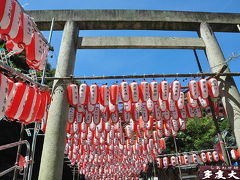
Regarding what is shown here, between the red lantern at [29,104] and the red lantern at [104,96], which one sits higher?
the red lantern at [104,96]

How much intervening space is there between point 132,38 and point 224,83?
5262 mm

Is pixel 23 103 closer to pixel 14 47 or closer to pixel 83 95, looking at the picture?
pixel 14 47

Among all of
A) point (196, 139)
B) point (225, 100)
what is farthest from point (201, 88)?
point (196, 139)

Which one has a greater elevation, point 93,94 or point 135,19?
point 135,19

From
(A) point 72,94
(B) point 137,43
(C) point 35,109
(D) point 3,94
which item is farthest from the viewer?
(B) point 137,43

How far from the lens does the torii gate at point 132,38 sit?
7784 millimetres

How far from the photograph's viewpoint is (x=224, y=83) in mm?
8656

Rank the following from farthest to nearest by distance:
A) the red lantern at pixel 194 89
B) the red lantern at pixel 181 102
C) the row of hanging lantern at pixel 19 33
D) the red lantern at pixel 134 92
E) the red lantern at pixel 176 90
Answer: the red lantern at pixel 181 102 < the red lantern at pixel 194 89 < the red lantern at pixel 176 90 < the red lantern at pixel 134 92 < the row of hanging lantern at pixel 19 33

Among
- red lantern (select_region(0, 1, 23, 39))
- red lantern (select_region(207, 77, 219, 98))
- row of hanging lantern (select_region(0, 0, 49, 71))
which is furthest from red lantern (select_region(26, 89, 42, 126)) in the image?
red lantern (select_region(207, 77, 219, 98))

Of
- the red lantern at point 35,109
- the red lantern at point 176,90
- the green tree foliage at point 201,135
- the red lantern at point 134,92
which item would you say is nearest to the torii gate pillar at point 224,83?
the red lantern at point 176,90

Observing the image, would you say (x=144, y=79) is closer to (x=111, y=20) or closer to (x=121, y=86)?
(x=121, y=86)

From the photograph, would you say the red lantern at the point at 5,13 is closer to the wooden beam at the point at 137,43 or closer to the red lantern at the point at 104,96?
the red lantern at the point at 104,96

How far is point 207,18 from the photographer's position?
10.6 meters

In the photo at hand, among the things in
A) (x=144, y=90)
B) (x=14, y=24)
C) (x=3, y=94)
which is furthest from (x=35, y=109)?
(x=144, y=90)
